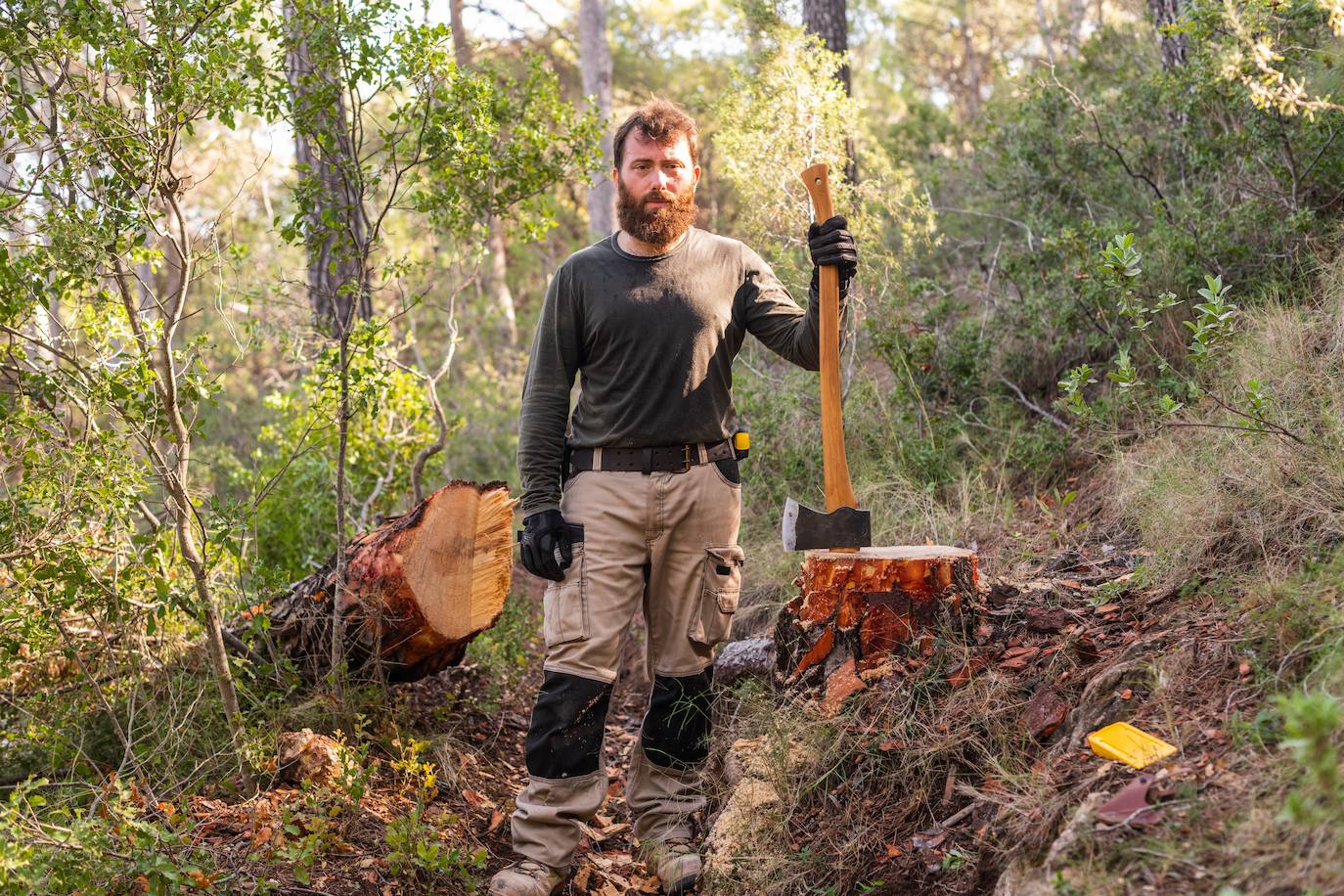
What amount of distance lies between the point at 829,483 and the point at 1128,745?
→ 145cm

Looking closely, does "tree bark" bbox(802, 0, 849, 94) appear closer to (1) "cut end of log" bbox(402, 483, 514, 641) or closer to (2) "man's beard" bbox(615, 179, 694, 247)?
(2) "man's beard" bbox(615, 179, 694, 247)

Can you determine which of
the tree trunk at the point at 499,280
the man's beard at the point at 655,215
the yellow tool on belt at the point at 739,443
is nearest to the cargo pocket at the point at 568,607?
the yellow tool on belt at the point at 739,443

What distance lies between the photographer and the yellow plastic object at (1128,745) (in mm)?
2588

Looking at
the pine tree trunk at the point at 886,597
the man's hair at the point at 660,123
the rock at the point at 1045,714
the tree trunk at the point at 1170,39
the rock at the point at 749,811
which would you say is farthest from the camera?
the tree trunk at the point at 1170,39

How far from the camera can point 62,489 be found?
11.8ft

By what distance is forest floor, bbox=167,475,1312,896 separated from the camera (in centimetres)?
243

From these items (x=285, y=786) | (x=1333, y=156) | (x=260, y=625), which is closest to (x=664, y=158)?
(x=260, y=625)

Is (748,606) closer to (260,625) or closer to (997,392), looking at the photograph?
(997,392)

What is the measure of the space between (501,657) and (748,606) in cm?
129

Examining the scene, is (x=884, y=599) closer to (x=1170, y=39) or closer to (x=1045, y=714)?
(x=1045, y=714)

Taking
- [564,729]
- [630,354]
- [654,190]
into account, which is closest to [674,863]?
[564,729]

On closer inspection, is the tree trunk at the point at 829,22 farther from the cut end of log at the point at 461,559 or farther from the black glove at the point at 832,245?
the cut end of log at the point at 461,559

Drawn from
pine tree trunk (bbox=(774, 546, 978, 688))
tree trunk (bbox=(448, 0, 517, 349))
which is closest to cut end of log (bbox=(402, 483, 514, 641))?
pine tree trunk (bbox=(774, 546, 978, 688))

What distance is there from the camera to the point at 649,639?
4031 mm
